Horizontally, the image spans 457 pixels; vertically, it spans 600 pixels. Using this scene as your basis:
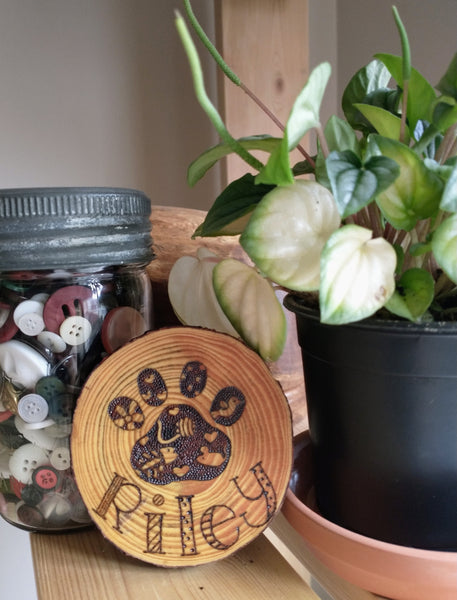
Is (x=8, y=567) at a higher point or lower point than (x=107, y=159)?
lower

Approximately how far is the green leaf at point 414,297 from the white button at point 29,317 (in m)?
0.31

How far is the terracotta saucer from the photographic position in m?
0.34

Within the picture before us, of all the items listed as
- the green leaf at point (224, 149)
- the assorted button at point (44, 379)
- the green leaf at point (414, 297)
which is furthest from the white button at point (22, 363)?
the green leaf at point (414, 297)

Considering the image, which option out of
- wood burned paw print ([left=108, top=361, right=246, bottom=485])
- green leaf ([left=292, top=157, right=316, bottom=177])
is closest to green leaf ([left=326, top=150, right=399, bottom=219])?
green leaf ([left=292, top=157, right=316, bottom=177])

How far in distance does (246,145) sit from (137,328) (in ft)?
0.78

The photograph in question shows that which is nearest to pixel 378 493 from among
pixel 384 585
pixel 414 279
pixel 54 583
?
pixel 384 585

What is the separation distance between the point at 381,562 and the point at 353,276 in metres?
0.20

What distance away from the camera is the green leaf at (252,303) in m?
0.45

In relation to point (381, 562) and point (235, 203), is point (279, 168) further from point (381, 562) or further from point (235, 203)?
point (381, 562)

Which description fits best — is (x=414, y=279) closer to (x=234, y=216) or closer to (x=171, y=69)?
(x=234, y=216)

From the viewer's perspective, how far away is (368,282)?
312 millimetres

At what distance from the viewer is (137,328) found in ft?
1.80

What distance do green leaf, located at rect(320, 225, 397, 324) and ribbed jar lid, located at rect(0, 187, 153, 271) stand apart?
25 centimetres

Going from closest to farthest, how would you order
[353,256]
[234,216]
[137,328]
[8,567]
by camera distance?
[353,256] → [234,216] → [137,328] → [8,567]
